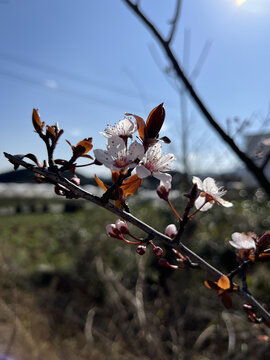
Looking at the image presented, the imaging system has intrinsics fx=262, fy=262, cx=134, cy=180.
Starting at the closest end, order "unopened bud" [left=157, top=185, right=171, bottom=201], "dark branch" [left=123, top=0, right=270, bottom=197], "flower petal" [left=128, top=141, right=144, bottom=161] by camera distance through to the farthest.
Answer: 1. "flower petal" [left=128, top=141, right=144, bottom=161]
2. "unopened bud" [left=157, top=185, right=171, bottom=201]
3. "dark branch" [left=123, top=0, right=270, bottom=197]

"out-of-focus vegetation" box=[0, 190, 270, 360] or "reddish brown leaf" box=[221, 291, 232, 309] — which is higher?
"reddish brown leaf" box=[221, 291, 232, 309]

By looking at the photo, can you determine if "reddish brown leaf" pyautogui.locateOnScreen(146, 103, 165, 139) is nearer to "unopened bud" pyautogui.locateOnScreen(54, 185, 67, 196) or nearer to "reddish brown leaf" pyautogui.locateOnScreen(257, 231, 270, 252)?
"unopened bud" pyautogui.locateOnScreen(54, 185, 67, 196)

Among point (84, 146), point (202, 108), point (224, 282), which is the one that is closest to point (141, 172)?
point (84, 146)

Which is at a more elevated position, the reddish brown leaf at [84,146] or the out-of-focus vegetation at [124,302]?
the reddish brown leaf at [84,146]

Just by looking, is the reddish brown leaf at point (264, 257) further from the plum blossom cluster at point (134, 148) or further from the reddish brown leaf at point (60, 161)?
the reddish brown leaf at point (60, 161)

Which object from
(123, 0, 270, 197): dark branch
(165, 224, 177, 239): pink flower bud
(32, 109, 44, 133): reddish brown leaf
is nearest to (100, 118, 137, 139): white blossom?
(32, 109, 44, 133): reddish brown leaf

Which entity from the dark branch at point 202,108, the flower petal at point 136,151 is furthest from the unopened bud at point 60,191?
the dark branch at point 202,108
